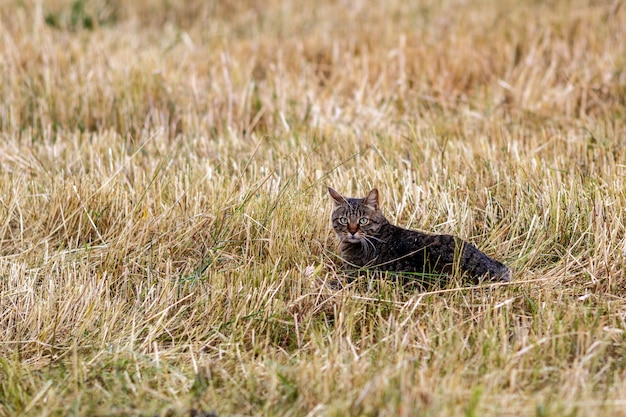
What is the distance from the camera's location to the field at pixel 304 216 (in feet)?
9.16

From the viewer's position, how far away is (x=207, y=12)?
974 cm

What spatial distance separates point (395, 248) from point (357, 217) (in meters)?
0.27

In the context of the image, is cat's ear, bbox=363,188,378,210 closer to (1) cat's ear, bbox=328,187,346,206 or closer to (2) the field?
(1) cat's ear, bbox=328,187,346,206

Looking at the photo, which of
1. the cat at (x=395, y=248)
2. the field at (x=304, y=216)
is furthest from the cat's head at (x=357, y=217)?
the field at (x=304, y=216)

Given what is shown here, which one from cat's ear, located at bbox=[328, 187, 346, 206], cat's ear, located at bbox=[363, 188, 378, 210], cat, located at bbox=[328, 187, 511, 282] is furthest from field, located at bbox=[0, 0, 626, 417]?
cat's ear, located at bbox=[363, 188, 378, 210]

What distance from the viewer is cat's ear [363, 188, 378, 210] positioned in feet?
12.8

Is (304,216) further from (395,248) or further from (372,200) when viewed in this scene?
(395,248)

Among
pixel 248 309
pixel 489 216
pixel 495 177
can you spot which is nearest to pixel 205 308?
pixel 248 309

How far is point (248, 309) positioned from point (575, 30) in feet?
18.2

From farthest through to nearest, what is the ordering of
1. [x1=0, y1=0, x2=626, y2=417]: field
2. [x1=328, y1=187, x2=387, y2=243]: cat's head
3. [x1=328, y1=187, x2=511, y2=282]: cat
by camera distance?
[x1=328, y1=187, x2=387, y2=243]: cat's head
[x1=328, y1=187, x2=511, y2=282]: cat
[x1=0, y1=0, x2=626, y2=417]: field

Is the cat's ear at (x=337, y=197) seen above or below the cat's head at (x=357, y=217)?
above

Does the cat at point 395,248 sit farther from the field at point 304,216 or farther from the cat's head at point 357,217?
the field at point 304,216

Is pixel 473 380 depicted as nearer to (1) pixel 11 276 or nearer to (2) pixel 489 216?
(2) pixel 489 216

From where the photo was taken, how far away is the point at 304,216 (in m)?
4.08
